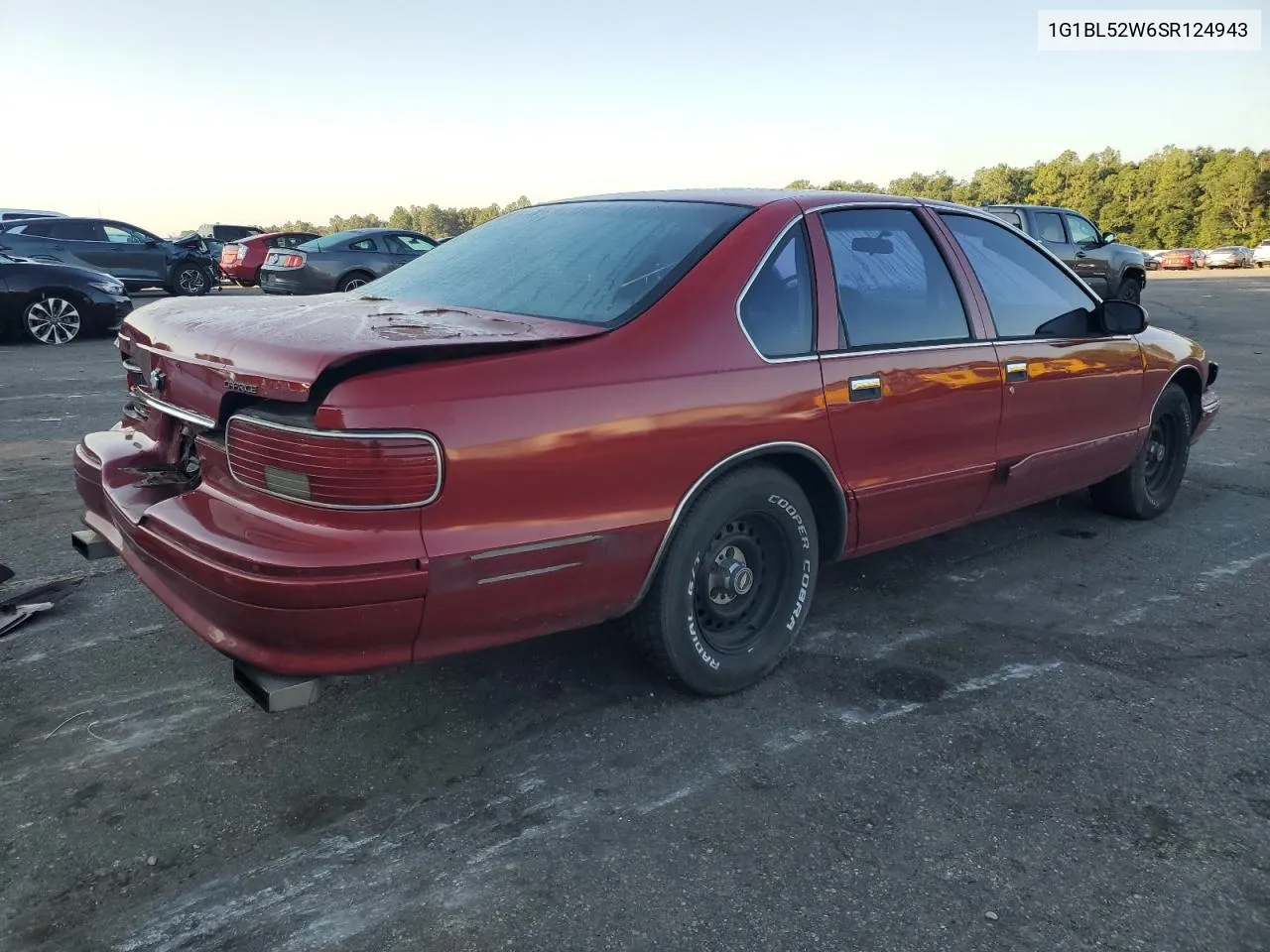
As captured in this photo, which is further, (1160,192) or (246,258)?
(1160,192)

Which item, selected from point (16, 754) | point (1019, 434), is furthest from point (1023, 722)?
point (16, 754)

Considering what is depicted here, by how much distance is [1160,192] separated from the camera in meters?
69.1

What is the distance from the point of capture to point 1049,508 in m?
5.24

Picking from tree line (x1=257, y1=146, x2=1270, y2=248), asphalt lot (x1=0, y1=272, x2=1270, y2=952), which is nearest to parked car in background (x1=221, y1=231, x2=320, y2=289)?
asphalt lot (x1=0, y1=272, x2=1270, y2=952)

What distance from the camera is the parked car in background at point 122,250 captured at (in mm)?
16297

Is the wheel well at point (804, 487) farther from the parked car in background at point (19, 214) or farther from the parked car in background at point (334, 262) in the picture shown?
the parked car in background at point (19, 214)

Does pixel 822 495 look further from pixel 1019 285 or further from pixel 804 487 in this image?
pixel 1019 285

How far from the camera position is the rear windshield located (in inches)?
113

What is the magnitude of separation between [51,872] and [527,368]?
1.58 metres

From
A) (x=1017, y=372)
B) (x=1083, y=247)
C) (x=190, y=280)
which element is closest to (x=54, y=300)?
(x=190, y=280)

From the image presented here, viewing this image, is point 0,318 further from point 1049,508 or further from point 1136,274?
point 1136,274

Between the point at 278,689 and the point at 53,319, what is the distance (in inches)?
424

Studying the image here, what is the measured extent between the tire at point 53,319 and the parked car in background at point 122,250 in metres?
5.68

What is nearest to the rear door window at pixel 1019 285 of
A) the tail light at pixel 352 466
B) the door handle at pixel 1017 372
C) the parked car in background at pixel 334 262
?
the door handle at pixel 1017 372
